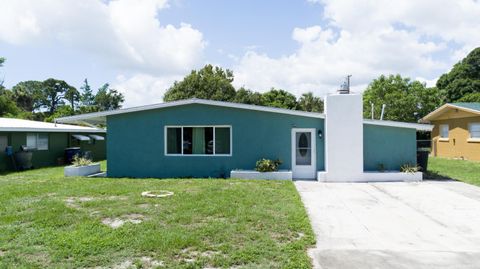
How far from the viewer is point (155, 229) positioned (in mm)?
5551

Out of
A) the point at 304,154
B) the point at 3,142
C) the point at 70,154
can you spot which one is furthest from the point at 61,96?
the point at 304,154

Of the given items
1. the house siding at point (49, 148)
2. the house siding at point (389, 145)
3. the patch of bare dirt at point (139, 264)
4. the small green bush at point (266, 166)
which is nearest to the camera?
the patch of bare dirt at point (139, 264)

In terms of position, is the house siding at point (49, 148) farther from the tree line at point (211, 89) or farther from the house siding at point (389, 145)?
the house siding at point (389, 145)

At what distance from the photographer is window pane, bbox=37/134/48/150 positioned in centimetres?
1729

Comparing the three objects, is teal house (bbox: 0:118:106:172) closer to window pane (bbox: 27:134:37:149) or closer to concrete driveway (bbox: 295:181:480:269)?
window pane (bbox: 27:134:37:149)

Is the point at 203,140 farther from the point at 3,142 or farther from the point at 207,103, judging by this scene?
the point at 3,142

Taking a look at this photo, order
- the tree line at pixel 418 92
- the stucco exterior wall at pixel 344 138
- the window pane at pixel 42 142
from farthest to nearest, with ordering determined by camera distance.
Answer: the tree line at pixel 418 92 < the window pane at pixel 42 142 < the stucco exterior wall at pixel 344 138

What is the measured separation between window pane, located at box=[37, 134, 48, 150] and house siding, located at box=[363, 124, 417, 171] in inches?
603

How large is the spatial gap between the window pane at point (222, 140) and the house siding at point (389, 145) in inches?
189

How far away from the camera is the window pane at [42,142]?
1729cm

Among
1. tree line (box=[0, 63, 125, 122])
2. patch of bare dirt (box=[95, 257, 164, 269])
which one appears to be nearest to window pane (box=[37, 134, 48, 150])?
patch of bare dirt (box=[95, 257, 164, 269])

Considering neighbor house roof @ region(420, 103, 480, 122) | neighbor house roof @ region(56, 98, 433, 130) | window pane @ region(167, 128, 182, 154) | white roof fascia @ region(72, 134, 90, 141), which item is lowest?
window pane @ region(167, 128, 182, 154)

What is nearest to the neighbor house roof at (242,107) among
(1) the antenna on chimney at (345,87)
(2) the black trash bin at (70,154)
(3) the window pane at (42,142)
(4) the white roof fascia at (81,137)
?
(1) the antenna on chimney at (345,87)

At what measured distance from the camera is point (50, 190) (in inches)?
367
